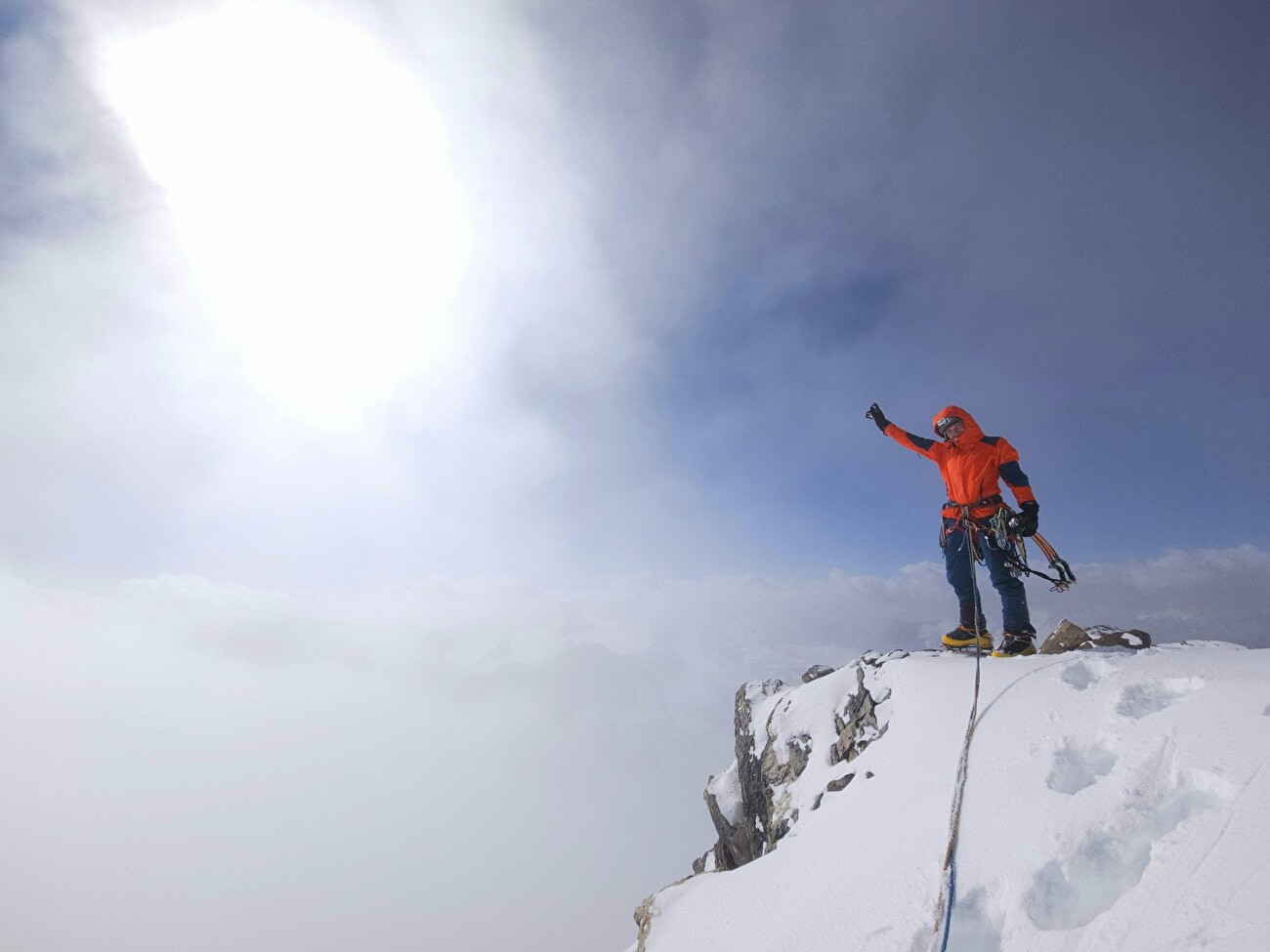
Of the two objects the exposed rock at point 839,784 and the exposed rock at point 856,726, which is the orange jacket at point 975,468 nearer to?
the exposed rock at point 856,726

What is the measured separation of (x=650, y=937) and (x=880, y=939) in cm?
404

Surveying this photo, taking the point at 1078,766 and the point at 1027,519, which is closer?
the point at 1078,766

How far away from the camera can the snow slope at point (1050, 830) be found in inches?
102

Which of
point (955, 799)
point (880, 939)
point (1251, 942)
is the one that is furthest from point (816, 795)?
point (1251, 942)

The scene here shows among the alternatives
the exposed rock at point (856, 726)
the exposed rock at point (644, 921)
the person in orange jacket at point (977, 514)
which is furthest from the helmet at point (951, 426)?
the exposed rock at point (644, 921)

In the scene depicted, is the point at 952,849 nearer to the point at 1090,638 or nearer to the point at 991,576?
the point at 991,576

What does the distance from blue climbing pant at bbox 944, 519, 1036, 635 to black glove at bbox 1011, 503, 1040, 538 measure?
46 cm

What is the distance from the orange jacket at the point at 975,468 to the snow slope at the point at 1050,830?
2367 millimetres

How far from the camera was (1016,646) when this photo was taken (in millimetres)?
7156

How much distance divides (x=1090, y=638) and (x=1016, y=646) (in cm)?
189

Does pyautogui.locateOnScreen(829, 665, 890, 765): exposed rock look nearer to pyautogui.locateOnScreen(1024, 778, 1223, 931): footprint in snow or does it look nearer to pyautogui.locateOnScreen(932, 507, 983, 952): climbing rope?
pyautogui.locateOnScreen(932, 507, 983, 952): climbing rope

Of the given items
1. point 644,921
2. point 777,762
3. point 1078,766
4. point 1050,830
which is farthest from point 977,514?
point 644,921

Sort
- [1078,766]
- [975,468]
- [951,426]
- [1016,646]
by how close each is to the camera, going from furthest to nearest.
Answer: [951,426] → [975,468] → [1016,646] → [1078,766]

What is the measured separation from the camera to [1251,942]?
2.16 meters
